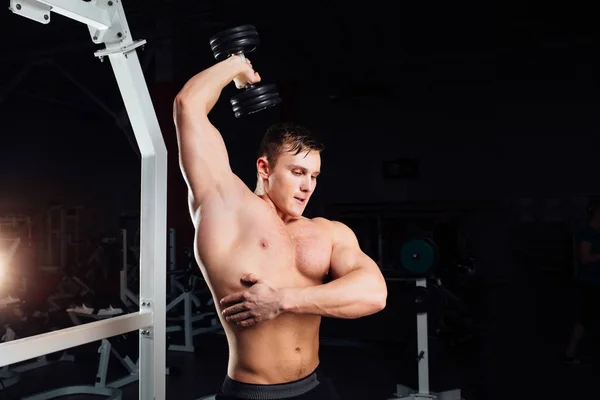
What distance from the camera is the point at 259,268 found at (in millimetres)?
1044

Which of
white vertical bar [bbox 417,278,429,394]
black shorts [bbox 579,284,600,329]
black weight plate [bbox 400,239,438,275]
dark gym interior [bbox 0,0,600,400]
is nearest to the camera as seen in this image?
white vertical bar [bbox 417,278,429,394]

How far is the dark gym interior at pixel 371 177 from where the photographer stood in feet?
11.7

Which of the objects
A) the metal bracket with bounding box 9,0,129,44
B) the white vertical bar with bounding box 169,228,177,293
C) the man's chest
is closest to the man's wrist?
the man's chest

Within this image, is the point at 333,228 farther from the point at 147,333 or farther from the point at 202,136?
the point at 147,333

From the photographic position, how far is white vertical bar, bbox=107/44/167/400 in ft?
3.73

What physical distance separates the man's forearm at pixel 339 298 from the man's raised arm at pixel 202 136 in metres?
0.28

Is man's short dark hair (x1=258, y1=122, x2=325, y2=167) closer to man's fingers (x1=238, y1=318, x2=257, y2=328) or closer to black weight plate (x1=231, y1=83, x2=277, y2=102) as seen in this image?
black weight plate (x1=231, y1=83, x2=277, y2=102)

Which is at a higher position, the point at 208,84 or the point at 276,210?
the point at 208,84

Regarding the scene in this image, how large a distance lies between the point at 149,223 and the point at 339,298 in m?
0.45

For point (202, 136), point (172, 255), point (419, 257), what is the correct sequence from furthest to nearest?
1. point (172, 255)
2. point (419, 257)
3. point (202, 136)

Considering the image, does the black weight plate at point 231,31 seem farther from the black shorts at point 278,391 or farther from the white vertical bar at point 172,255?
the white vertical bar at point 172,255

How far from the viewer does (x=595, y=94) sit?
697cm

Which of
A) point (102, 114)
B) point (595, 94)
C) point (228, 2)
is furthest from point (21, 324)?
point (595, 94)

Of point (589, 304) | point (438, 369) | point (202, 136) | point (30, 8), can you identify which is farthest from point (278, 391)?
point (589, 304)
